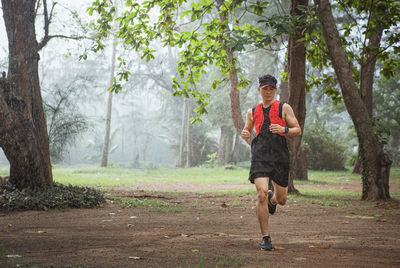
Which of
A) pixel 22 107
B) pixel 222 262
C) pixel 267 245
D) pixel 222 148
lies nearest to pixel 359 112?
pixel 267 245

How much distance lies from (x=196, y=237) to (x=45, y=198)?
4190 mm

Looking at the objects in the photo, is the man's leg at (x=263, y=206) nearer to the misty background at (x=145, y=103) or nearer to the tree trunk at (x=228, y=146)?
the misty background at (x=145, y=103)


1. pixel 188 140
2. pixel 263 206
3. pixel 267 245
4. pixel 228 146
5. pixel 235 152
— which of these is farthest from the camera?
pixel 235 152

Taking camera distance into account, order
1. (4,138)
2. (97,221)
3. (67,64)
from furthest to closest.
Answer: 1. (67,64)
2. (4,138)
3. (97,221)

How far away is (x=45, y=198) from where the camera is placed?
7945 mm

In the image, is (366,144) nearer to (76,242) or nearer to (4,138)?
(76,242)

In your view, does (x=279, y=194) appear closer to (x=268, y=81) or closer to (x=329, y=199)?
(x=268, y=81)

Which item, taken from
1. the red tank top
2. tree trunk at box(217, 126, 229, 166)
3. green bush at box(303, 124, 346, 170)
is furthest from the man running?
tree trunk at box(217, 126, 229, 166)

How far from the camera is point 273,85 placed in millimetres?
4559

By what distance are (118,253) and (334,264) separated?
2251 millimetres

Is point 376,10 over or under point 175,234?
over

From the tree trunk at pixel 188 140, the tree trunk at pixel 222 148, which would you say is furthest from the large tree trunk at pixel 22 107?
the tree trunk at pixel 188 140

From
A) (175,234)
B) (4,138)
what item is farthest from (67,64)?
(175,234)

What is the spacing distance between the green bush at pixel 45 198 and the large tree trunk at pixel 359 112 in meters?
6.27
